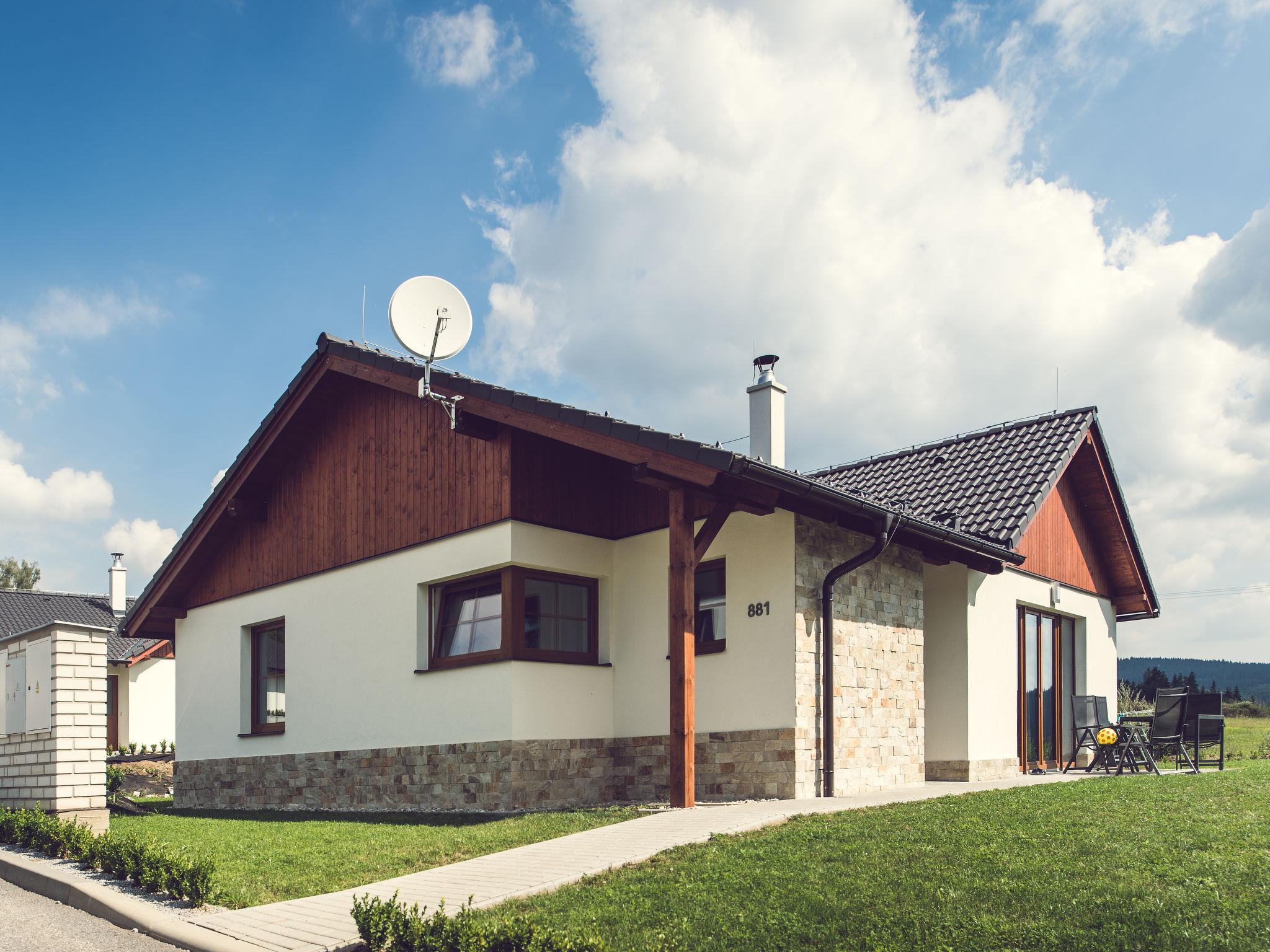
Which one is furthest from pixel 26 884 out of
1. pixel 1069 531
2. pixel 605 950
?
pixel 1069 531

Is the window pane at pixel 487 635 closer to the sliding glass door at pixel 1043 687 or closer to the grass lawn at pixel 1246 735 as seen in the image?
the sliding glass door at pixel 1043 687

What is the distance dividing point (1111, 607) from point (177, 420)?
15.4 m

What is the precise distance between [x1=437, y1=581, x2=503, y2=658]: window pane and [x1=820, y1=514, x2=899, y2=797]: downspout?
352 centimetres

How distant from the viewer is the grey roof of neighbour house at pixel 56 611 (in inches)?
1139

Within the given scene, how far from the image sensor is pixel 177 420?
16453 mm

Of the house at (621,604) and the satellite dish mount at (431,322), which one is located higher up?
the satellite dish mount at (431,322)

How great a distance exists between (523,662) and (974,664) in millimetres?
5558

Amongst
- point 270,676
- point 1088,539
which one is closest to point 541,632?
point 270,676

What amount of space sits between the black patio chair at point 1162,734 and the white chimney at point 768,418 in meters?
5.40

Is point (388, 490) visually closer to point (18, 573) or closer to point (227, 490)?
point (227, 490)

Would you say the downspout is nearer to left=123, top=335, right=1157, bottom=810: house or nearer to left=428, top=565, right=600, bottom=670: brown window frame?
left=123, top=335, right=1157, bottom=810: house

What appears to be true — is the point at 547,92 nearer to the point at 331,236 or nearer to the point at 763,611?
the point at 331,236

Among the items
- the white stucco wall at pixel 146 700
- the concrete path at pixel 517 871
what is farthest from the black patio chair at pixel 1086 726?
the white stucco wall at pixel 146 700

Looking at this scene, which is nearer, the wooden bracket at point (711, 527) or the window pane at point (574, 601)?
the wooden bracket at point (711, 527)
